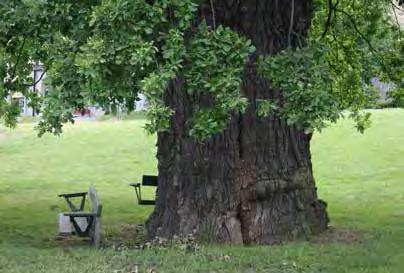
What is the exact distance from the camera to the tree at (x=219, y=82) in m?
6.68

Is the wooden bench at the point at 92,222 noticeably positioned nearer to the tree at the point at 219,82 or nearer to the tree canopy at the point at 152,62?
the tree at the point at 219,82

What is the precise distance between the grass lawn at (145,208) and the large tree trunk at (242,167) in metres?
0.65

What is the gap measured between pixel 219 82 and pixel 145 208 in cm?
1103

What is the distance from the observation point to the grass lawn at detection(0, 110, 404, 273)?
8.95 m

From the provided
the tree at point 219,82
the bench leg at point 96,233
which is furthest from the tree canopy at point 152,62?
the bench leg at point 96,233

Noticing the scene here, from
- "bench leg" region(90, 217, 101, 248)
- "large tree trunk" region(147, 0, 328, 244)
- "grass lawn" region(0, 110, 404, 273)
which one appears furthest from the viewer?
"bench leg" region(90, 217, 101, 248)

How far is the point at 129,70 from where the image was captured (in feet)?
22.2

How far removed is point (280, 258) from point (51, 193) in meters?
12.9

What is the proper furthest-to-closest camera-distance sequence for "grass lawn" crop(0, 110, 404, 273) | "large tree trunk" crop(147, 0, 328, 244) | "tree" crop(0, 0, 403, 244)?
"large tree trunk" crop(147, 0, 328, 244) < "grass lawn" crop(0, 110, 404, 273) < "tree" crop(0, 0, 403, 244)

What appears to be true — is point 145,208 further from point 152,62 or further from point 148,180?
point 152,62

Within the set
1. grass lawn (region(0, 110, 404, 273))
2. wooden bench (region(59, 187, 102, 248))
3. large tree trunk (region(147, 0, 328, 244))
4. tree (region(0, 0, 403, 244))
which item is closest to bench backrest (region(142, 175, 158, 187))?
Answer: grass lawn (region(0, 110, 404, 273))

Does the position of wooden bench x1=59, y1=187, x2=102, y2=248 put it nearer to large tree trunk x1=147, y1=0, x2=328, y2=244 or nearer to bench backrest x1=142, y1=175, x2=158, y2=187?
large tree trunk x1=147, y1=0, x2=328, y2=244

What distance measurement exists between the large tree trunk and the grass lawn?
2.12ft

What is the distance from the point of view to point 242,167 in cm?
1090
